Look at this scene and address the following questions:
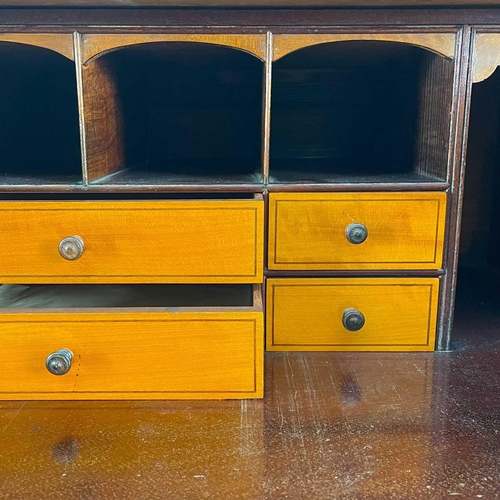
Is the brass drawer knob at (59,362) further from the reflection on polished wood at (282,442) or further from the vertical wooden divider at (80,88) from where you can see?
the vertical wooden divider at (80,88)

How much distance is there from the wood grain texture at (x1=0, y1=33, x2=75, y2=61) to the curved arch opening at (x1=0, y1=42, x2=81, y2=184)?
19 centimetres

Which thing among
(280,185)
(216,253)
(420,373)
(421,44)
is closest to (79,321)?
(216,253)

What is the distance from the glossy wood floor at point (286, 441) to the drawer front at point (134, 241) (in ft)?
0.69

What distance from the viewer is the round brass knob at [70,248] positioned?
86 centimetres

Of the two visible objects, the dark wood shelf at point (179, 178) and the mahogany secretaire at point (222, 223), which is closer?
the mahogany secretaire at point (222, 223)

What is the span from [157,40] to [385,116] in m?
0.65

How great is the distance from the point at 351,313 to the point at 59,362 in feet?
1.67

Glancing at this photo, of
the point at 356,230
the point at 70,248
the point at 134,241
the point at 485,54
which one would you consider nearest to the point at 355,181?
the point at 356,230

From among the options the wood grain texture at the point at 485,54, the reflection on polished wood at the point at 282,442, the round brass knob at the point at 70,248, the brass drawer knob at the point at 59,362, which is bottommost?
the reflection on polished wood at the point at 282,442

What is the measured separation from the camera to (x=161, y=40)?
913 millimetres

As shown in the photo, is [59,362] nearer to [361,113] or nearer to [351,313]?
[351,313]

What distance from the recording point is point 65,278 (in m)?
0.90

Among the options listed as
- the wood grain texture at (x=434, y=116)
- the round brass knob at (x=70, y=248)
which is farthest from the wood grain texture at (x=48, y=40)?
the wood grain texture at (x=434, y=116)

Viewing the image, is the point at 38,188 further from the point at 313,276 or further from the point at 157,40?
the point at 313,276
